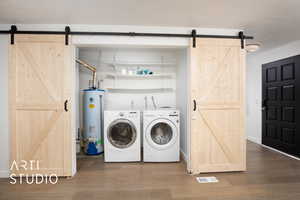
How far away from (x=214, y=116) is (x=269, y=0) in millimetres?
1564

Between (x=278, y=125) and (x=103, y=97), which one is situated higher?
(x=103, y=97)

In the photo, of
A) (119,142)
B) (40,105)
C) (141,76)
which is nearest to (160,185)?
(119,142)

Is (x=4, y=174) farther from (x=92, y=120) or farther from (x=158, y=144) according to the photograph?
(x=158, y=144)

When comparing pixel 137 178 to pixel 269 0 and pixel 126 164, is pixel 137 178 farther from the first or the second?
pixel 269 0

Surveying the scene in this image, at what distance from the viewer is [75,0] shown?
69.7 inches

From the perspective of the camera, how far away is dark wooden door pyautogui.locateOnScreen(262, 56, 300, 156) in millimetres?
3130

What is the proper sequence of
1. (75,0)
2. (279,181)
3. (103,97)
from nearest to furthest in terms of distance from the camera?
(75,0) → (279,181) → (103,97)

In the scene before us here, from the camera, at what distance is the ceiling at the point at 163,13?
6.03 feet

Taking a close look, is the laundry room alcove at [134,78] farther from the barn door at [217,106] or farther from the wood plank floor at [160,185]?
the wood plank floor at [160,185]

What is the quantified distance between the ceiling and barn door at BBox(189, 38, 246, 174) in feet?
1.25

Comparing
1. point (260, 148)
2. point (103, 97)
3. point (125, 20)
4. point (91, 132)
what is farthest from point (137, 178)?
point (260, 148)

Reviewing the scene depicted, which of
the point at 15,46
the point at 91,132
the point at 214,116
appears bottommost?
the point at 91,132

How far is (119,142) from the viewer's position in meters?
3.00

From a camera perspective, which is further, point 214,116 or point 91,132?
point 91,132
